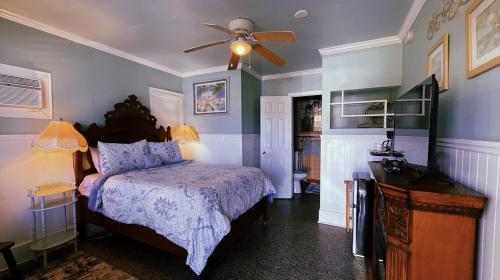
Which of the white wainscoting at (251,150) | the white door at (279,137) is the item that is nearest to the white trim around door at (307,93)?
the white door at (279,137)

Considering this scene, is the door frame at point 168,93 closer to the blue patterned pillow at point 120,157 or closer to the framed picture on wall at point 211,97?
the framed picture on wall at point 211,97

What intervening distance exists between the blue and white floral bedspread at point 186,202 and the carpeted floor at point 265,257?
0.39m

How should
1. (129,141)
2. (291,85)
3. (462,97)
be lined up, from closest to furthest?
1. (462,97)
2. (129,141)
3. (291,85)

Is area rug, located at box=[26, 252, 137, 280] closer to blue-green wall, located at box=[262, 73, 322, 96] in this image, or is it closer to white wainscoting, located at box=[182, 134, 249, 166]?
white wainscoting, located at box=[182, 134, 249, 166]

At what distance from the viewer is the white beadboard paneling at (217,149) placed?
12.7 feet

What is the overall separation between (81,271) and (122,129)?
180 cm

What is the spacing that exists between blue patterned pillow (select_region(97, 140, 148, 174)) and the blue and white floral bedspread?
23cm

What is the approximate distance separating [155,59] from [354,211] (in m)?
3.71

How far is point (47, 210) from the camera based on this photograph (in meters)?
2.25

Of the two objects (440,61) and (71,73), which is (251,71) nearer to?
(71,73)

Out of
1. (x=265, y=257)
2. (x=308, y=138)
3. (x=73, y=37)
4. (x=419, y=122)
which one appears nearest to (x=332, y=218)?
(x=265, y=257)

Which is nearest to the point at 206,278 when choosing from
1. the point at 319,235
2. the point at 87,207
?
the point at 319,235

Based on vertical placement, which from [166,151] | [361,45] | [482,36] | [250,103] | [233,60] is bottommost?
[166,151]

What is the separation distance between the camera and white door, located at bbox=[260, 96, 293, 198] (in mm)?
4113
